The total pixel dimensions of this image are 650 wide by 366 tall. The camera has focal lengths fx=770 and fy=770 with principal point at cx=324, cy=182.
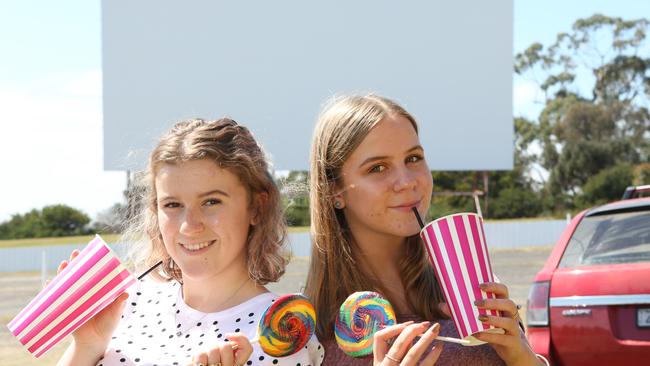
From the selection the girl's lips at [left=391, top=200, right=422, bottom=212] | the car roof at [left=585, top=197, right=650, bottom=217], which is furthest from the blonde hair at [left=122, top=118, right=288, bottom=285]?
the car roof at [left=585, top=197, right=650, bottom=217]

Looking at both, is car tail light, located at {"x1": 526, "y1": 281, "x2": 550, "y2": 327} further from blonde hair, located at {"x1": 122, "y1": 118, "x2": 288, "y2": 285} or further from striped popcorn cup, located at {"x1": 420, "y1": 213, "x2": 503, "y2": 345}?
striped popcorn cup, located at {"x1": 420, "y1": 213, "x2": 503, "y2": 345}

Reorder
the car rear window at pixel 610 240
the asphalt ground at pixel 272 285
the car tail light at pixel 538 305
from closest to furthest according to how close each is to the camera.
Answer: the car rear window at pixel 610 240 < the car tail light at pixel 538 305 < the asphalt ground at pixel 272 285

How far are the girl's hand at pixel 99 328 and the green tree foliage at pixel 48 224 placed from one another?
3078 cm

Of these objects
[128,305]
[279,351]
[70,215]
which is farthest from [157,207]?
[70,215]

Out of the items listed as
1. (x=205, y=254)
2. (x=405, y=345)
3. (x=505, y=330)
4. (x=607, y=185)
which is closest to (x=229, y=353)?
(x=205, y=254)

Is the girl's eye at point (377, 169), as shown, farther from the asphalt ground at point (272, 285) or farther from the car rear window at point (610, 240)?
the asphalt ground at point (272, 285)

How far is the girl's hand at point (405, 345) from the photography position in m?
1.86

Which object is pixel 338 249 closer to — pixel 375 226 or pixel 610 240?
pixel 375 226

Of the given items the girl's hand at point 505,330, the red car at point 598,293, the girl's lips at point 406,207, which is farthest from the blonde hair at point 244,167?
the red car at point 598,293

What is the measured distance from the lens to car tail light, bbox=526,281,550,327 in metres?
4.49

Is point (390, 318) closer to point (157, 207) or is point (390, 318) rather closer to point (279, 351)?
point (279, 351)

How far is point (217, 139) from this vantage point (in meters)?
2.32

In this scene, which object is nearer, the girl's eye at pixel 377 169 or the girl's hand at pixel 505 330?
the girl's hand at pixel 505 330

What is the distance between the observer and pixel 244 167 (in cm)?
227
